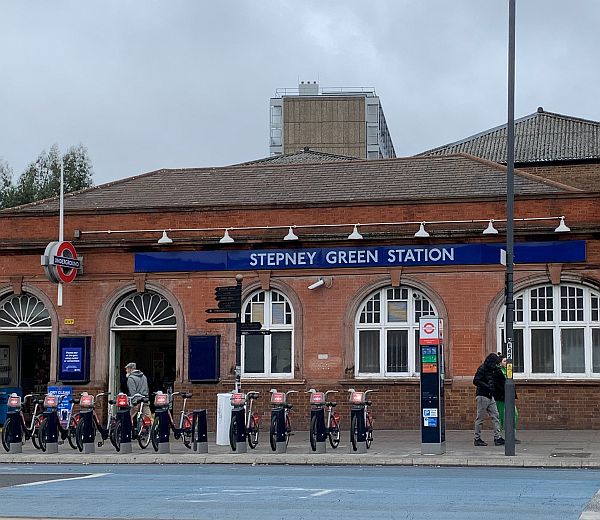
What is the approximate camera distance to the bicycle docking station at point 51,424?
67.4 ft

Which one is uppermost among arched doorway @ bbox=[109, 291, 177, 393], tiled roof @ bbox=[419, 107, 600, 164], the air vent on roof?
the air vent on roof

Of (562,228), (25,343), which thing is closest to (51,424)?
(25,343)

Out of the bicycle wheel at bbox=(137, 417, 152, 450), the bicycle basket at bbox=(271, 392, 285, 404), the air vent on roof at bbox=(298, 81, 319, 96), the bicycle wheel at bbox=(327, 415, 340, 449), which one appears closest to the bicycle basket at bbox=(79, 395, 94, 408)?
the bicycle wheel at bbox=(137, 417, 152, 450)

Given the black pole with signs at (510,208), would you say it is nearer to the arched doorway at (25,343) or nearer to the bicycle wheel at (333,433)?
the bicycle wheel at (333,433)

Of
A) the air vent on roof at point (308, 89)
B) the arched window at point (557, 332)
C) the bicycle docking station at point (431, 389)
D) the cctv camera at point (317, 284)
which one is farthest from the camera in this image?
the air vent on roof at point (308, 89)

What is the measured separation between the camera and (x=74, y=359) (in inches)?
1026

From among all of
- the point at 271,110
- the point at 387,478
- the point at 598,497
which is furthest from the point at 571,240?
the point at 271,110

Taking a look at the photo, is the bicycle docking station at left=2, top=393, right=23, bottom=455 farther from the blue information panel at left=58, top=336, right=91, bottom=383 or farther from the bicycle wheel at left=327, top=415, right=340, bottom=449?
the bicycle wheel at left=327, top=415, right=340, bottom=449

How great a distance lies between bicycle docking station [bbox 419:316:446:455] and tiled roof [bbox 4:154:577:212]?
6.86 m

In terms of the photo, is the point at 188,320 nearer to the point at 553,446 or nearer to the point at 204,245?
the point at 204,245

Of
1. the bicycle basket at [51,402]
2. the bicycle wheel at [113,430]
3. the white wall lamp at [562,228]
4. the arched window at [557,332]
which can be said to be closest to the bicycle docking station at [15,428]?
the bicycle basket at [51,402]

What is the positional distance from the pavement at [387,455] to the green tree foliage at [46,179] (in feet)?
140

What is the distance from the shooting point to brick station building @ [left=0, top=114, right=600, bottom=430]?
2409 centimetres

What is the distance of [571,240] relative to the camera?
23922 millimetres
